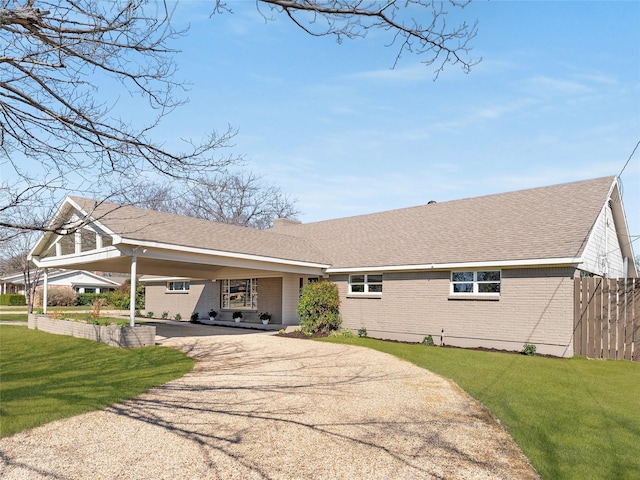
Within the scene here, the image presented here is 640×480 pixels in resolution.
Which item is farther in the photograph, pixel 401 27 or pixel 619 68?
pixel 619 68

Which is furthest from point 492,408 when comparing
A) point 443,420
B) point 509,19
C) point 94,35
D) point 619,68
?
point 619,68

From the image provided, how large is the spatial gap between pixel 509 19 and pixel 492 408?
21.7ft

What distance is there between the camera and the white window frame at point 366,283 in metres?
19.0

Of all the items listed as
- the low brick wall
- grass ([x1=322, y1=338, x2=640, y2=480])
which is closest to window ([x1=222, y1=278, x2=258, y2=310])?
the low brick wall

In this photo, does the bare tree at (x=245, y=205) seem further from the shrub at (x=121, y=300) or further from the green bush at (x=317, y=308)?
the green bush at (x=317, y=308)

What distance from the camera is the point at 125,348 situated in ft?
46.2

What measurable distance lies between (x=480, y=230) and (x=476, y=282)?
7.75 ft

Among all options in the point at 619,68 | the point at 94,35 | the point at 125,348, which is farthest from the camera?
the point at 125,348

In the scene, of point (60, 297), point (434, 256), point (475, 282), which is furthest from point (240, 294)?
point (60, 297)

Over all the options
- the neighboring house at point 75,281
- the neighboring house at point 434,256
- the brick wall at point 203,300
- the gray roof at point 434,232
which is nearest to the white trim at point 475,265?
the neighboring house at point 434,256

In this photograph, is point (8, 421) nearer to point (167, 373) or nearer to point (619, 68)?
point (167, 373)

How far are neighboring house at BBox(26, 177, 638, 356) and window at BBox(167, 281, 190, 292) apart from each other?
220 inches

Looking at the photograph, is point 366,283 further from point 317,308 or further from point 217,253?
point 217,253

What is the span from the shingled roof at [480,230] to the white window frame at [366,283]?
1.87ft
